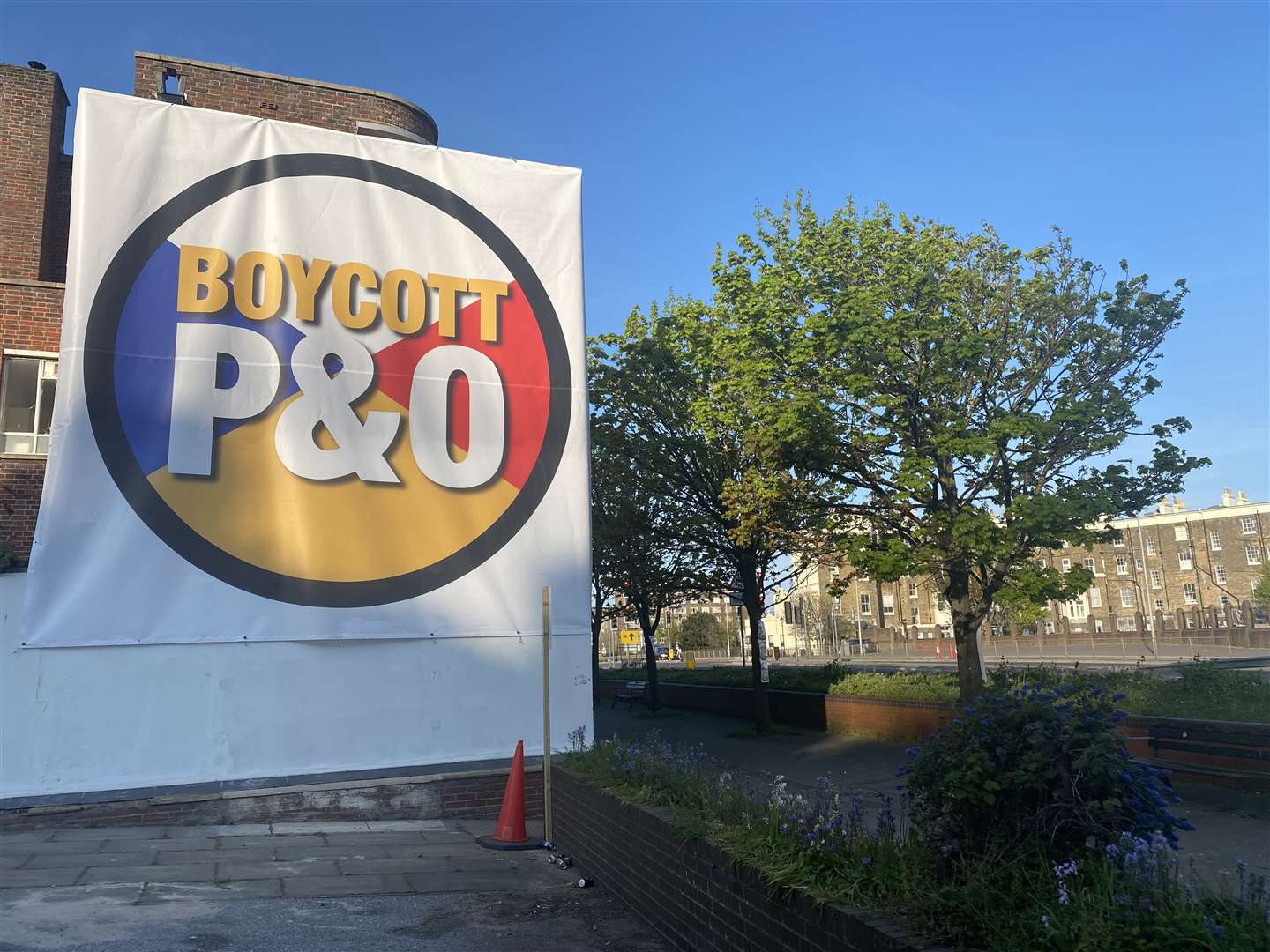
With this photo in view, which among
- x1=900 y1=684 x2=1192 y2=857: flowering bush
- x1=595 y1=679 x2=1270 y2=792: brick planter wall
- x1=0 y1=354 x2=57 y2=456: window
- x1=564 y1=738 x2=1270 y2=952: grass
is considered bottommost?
x1=595 y1=679 x2=1270 y2=792: brick planter wall

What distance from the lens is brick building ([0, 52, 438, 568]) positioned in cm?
1360

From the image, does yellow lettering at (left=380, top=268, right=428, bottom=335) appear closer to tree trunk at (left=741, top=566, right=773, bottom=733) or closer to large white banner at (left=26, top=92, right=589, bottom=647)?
large white banner at (left=26, top=92, right=589, bottom=647)

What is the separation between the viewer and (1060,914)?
3.88m

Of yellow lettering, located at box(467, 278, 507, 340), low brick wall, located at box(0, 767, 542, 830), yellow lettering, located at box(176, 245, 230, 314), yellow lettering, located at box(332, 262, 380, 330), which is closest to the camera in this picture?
low brick wall, located at box(0, 767, 542, 830)

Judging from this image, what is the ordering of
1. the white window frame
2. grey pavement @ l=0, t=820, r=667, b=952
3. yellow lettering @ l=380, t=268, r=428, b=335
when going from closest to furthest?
1. grey pavement @ l=0, t=820, r=667, b=952
2. yellow lettering @ l=380, t=268, r=428, b=335
3. the white window frame

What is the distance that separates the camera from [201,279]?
12.4 m

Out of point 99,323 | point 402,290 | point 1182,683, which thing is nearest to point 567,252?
point 402,290

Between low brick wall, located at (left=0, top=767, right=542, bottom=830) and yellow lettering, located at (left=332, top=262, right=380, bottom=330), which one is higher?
yellow lettering, located at (left=332, top=262, right=380, bottom=330)

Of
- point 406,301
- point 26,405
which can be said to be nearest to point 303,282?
point 406,301

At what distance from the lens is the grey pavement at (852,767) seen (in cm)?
905

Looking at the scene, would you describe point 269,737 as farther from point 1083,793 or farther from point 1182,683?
point 1182,683

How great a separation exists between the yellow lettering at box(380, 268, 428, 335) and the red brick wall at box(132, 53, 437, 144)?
4.10 m

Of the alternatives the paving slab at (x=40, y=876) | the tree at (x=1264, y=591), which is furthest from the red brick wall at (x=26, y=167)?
the tree at (x=1264, y=591)

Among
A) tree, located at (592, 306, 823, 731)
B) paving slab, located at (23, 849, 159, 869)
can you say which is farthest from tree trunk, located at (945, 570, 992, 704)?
paving slab, located at (23, 849, 159, 869)
